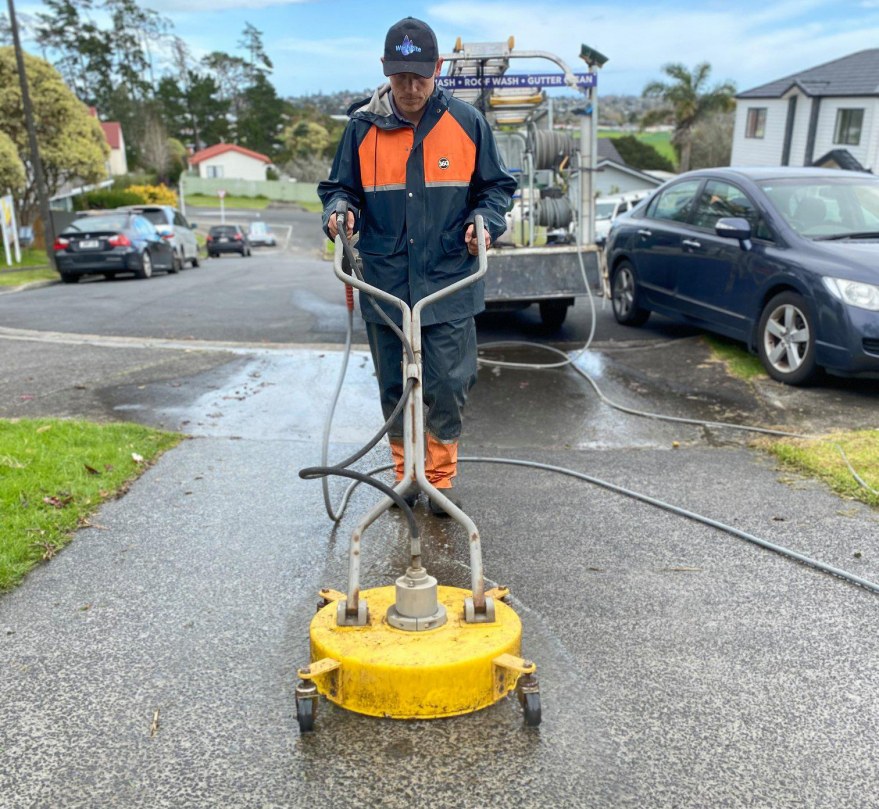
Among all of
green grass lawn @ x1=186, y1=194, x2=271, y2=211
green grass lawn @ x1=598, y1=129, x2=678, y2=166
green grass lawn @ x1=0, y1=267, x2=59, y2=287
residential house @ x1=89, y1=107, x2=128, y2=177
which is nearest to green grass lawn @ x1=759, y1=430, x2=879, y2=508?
green grass lawn @ x1=0, y1=267, x2=59, y2=287

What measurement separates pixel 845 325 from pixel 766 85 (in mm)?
43556

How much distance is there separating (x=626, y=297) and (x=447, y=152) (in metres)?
6.01

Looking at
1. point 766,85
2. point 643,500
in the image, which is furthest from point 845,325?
point 766,85

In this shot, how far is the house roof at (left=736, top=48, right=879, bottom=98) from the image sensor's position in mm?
38562

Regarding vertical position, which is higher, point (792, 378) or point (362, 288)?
point (362, 288)

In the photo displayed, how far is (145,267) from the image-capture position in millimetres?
18766

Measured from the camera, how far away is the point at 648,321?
983cm

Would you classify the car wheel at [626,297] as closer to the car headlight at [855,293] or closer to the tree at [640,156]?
the car headlight at [855,293]

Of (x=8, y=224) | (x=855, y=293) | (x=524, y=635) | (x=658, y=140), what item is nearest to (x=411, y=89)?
(x=524, y=635)

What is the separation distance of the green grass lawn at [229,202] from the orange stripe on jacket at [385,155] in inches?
2928

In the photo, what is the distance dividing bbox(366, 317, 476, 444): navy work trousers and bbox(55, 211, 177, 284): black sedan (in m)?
15.5

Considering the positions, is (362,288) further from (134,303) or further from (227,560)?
(134,303)

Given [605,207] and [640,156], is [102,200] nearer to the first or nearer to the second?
[605,207]

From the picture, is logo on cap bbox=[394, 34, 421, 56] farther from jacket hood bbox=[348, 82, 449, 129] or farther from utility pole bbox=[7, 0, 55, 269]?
utility pole bbox=[7, 0, 55, 269]
